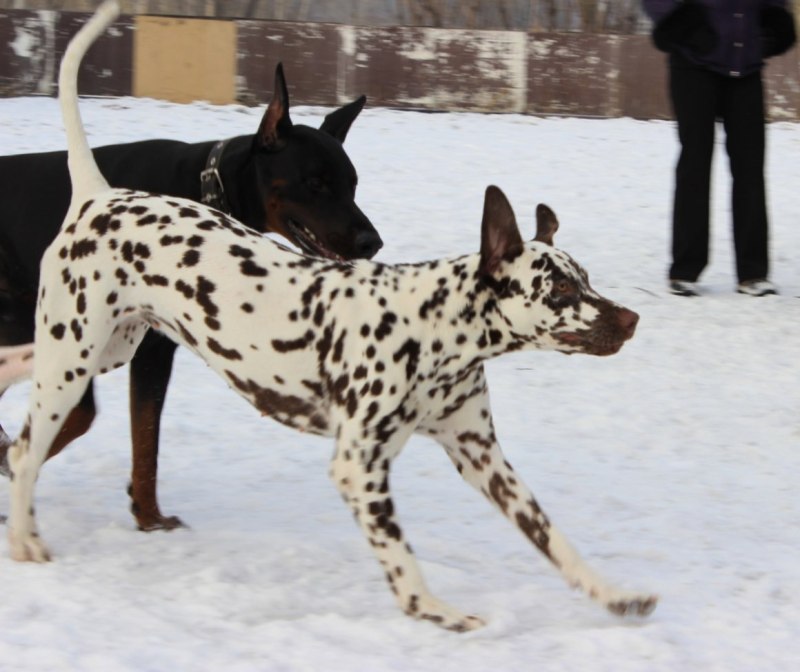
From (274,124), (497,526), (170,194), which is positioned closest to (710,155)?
(274,124)

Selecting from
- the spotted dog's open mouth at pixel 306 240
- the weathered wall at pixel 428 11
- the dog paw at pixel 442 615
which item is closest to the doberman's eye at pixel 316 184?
the spotted dog's open mouth at pixel 306 240

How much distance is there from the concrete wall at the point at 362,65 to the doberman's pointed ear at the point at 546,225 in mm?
9702

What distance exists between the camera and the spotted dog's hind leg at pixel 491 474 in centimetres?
397

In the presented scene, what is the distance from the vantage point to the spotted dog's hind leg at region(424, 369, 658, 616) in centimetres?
397

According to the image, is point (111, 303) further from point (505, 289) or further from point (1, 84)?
point (1, 84)

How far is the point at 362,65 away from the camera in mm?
13781

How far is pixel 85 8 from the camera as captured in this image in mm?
14539

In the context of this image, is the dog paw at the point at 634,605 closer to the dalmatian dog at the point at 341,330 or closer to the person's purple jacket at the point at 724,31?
the dalmatian dog at the point at 341,330

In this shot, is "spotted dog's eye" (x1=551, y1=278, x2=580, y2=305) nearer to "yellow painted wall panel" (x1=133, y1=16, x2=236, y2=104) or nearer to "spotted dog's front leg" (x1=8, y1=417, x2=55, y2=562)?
"spotted dog's front leg" (x1=8, y1=417, x2=55, y2=562)

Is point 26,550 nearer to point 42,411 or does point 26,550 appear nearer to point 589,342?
point 42,411

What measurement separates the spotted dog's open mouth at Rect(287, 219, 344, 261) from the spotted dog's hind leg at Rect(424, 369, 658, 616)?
4.27 ft

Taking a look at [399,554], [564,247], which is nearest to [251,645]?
[399,554]

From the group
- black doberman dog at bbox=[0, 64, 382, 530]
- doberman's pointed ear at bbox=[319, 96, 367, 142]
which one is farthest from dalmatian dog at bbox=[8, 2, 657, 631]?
doberman's pointed ear at bbox=[319, 96, 367, 142]

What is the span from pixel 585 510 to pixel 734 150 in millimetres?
3613
